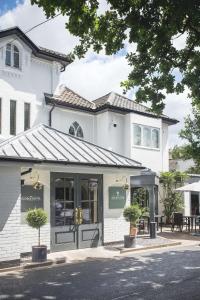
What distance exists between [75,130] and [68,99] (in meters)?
1.79

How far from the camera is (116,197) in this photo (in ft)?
52.3

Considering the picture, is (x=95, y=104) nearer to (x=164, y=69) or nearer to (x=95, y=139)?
(x=95, y=139)

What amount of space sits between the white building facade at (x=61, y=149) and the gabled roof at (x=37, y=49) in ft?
0.16

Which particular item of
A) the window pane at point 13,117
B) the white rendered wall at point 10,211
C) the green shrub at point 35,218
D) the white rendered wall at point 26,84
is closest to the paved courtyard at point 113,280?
the white rendered wall at point 10,211

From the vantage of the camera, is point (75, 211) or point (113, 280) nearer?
point (113, 280)

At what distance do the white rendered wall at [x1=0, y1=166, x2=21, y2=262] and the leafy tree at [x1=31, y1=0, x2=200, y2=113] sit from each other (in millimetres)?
4178

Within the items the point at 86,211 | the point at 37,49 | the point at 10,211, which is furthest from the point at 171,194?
the point at 10,211

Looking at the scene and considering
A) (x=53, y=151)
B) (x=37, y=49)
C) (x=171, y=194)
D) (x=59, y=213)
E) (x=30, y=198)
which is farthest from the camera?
(x=171, y=194)

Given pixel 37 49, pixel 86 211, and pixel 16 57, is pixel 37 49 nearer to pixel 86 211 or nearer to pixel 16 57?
pixel 16 57

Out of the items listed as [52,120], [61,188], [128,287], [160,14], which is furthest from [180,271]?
[52,120]

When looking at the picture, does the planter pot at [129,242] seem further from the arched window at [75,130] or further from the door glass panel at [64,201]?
the arched window at [75,130]

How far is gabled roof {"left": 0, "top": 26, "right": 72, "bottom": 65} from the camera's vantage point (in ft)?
64.7

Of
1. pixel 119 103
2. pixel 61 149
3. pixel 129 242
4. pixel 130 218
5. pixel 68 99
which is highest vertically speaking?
pixel 119 103

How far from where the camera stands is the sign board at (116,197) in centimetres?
1574
